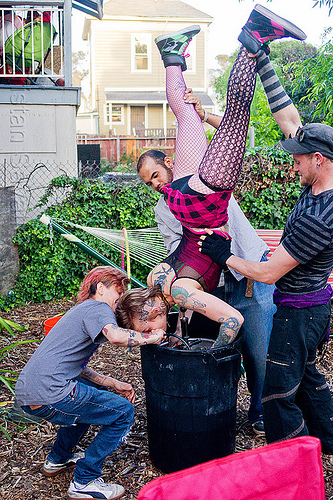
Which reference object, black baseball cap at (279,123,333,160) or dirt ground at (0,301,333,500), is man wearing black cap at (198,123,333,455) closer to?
black baseball cap at (279,123,333,160)

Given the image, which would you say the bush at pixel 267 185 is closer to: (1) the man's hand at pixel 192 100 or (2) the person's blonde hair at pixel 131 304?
(1) the man's hand at pixel 192 100

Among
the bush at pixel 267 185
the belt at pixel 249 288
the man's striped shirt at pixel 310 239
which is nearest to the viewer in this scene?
the man's striped shirt at pixel 310 239

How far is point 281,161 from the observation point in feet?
19.8

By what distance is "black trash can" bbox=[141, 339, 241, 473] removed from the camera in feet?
7.67

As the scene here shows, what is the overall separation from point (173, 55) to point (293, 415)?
6.49ft

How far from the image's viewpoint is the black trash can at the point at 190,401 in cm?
234

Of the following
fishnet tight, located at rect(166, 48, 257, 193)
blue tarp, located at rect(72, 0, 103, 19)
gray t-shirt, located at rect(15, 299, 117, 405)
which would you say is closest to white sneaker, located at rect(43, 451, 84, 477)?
gray t-shirt, located at rect(15, 299, 117, 405)

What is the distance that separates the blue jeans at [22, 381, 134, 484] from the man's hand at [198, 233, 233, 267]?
0.87 metres

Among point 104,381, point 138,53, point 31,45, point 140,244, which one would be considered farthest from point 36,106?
point 138,53

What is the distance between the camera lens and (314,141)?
2.14 metres

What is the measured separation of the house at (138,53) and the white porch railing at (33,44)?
42.5ft

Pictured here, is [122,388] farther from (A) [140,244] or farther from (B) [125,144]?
(B) [125,144]

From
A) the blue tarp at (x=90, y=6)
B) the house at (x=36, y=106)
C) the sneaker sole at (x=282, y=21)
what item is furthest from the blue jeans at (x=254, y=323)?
the blue tarp at (x=90, y=6)

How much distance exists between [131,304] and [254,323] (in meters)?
0.93
